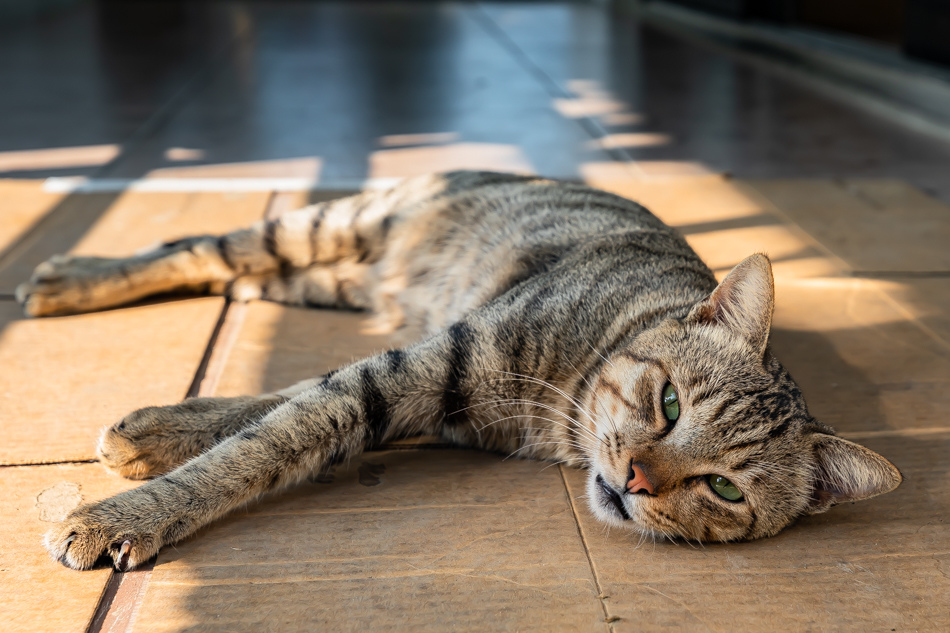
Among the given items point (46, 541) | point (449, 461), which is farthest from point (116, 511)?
point (449, 461)

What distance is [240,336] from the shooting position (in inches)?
102

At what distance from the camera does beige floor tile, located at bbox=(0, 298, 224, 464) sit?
2.05 meters

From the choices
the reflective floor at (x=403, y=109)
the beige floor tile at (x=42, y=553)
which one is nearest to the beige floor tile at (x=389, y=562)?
the beige floor tile at (x=42, y=553)

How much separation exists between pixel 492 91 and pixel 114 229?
3.97 m

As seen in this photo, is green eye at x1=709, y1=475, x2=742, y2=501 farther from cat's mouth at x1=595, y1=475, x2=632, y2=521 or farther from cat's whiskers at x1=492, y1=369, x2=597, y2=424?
cat's whiskers at x1=492, y1=369, x2=597, y2=424

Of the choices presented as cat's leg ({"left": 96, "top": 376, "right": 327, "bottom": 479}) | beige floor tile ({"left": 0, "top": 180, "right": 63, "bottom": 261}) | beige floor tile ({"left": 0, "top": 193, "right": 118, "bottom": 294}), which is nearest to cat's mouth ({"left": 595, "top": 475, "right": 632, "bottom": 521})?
cat's leg ({"left": 96, "top": 376, "right": 327, "bottom": 479})

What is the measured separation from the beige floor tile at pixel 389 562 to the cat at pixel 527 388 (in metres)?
0.09

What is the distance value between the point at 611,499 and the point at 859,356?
1303mm

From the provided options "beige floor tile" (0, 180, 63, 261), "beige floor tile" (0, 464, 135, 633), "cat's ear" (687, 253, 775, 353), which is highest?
"cat's ear" (687, 253, 775, 353)

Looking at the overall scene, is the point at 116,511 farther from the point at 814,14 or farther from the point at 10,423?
the point at 814,14

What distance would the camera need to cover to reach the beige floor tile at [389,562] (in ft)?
4.99

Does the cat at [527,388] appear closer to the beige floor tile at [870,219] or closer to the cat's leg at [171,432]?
the cat's leg at [171,432]

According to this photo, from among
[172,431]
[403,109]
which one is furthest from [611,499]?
[403,109]

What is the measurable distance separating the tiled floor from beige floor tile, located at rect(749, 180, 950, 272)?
17mm
